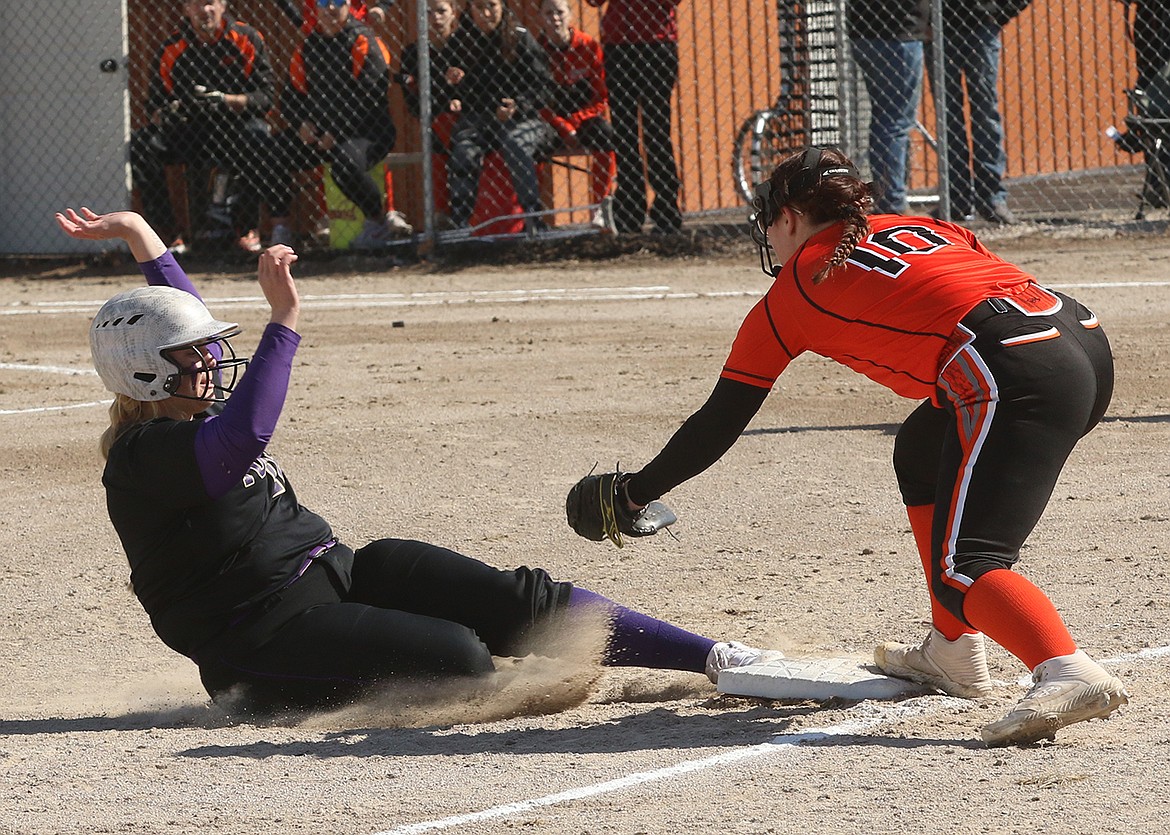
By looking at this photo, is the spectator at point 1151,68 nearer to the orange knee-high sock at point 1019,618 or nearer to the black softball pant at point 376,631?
the black softball pant at point 376,631

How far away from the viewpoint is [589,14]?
15.8 metres

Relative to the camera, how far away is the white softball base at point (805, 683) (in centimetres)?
433

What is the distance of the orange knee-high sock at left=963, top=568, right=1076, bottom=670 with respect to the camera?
12.3 feet

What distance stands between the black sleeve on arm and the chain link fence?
28.5ft

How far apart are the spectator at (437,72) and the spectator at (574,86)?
2.63 ft

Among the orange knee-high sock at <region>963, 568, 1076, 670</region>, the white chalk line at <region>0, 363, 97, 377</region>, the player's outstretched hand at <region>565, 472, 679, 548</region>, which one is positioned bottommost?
the white chalk line at <region>0, 363, 97, 377</region>

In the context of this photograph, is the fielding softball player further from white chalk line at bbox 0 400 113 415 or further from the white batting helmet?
white chalk line at bbox 0 400 113 415

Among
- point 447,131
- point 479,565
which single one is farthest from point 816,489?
point 447,131

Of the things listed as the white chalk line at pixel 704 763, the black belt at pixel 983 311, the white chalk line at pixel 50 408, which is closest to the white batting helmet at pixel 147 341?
the white chalk line at pixel 704 763

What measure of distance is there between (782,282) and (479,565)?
1.21m

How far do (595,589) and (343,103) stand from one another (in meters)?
9.23

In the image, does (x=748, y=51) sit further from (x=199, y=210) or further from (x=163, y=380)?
(x=163, y=380)

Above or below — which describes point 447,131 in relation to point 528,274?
above

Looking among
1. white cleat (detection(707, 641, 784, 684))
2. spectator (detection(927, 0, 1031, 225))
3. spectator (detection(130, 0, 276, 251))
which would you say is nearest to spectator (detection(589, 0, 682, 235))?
spectator (detection(927, 0, 1031, 225))
